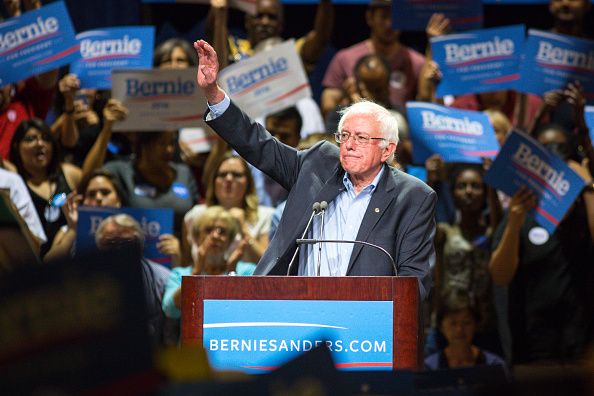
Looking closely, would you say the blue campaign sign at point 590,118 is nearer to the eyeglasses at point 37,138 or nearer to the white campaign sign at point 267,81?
the white campaign sign at point 267,81

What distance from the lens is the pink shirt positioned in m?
7.33

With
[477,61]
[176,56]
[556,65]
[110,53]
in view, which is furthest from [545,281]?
[110,53]

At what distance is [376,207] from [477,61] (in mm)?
3348

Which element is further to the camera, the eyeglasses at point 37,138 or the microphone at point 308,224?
the eyeglasses at point 37,138

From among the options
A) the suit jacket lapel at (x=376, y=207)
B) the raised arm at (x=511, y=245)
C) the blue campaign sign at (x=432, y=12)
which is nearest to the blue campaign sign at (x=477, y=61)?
the blue campaign sign at (x=432, y=12)

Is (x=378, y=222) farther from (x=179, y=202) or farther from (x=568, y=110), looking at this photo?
(x=568, y=110)

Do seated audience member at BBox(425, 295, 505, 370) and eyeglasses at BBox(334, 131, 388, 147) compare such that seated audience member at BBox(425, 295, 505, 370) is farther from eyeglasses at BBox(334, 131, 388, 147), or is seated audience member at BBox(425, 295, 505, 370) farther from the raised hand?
the raised hand

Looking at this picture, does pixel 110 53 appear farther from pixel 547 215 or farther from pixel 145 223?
pixel 547 215

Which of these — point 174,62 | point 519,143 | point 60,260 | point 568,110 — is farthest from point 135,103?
point 60,260

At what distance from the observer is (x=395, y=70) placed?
24.2ft

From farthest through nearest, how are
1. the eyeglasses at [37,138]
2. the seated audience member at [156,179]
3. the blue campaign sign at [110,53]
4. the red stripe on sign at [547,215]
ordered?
the blue campaign sign at [110,53] < the seated audience member at [156,179] < the eyeglasses at [37,138] < the red stripe on sign at [547,215]

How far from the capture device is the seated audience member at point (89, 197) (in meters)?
5.89

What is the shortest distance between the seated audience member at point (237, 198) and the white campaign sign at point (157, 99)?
0.50 m

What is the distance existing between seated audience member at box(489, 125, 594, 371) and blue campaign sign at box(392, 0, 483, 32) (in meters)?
1.59
